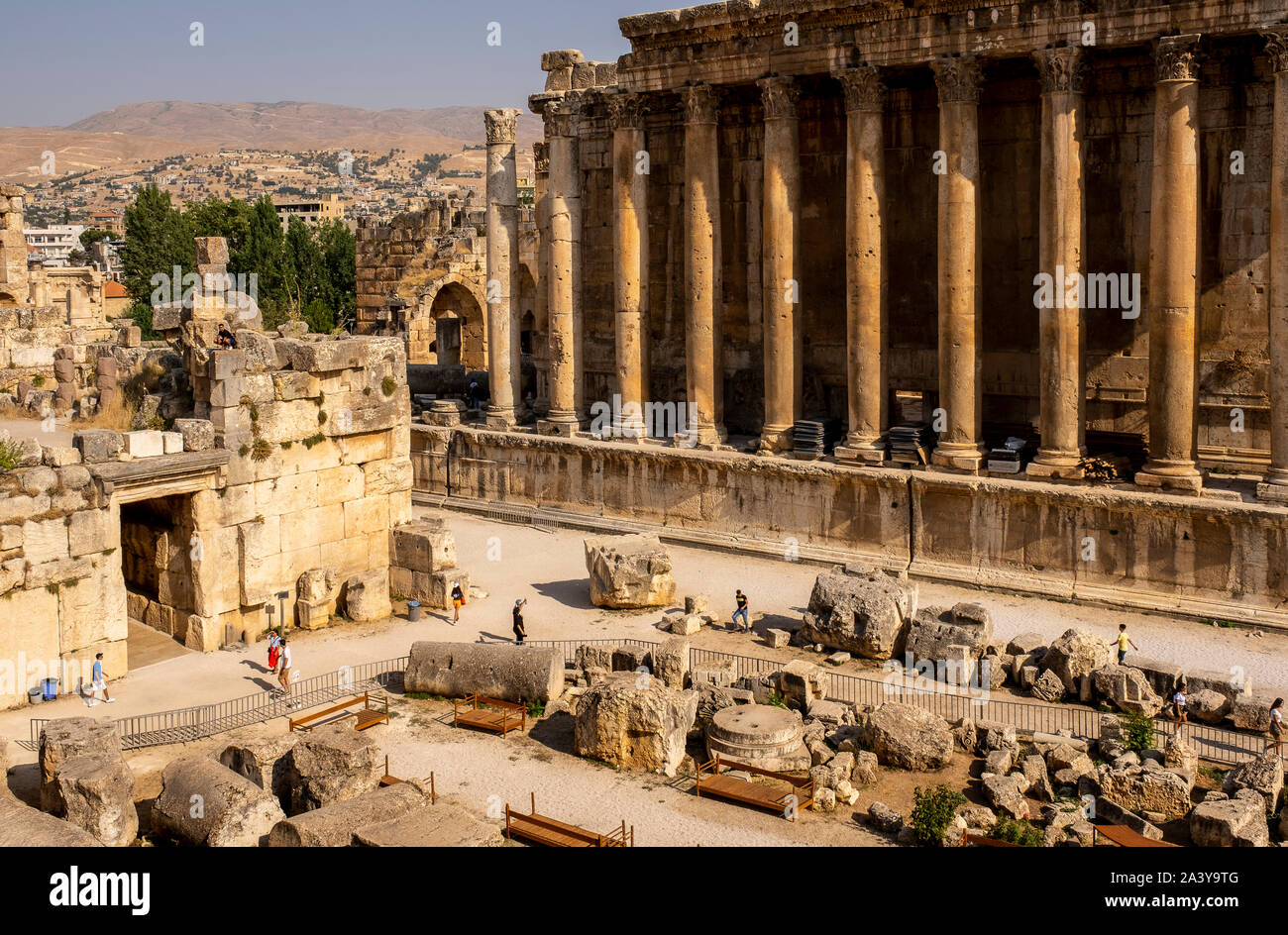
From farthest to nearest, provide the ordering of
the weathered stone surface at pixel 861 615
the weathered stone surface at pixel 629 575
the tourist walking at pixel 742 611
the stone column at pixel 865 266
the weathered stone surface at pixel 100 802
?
the stone column at pixel 865 266, the weathered stone surface at pixel 629 575, the tourist walking at pixel 742 611, the weathered stone surface at pixel 861 615, the weathered stone surface at pixel 100 802

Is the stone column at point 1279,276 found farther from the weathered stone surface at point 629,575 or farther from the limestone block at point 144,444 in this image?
the limestone block at point 144,444

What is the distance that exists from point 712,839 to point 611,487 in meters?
14.2

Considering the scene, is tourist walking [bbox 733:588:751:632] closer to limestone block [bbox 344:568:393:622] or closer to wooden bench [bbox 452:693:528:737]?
wooden bench [bbox 452:693:528:737]

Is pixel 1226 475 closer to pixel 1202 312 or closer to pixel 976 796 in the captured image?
pixel 1202 312

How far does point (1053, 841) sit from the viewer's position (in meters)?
13.7

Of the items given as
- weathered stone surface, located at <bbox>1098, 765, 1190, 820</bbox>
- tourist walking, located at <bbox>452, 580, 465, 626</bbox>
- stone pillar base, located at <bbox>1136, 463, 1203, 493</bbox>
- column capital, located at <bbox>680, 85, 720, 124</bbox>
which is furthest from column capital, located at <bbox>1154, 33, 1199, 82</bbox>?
tourist walking, located at <bbox>452, 580, 465, 626</bbox>

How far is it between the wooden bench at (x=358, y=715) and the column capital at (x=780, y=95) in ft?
45.6

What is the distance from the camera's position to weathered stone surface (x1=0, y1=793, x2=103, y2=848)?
12.2m

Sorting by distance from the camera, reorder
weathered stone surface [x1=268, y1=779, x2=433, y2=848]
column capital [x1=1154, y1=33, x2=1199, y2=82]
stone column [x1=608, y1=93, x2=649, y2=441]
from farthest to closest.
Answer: stone column [x1=608, y1=93, x2=649, y2=441] → column capital [x1=1154, y1=33, x2=1199, y2=82] → weathered stone surface [x1=268, y1=779, x2=433, y2=848]

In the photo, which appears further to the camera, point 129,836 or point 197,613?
point 197,613

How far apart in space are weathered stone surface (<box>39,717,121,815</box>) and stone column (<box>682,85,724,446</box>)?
46.4ft

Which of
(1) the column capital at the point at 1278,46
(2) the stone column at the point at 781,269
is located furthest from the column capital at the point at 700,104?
(1) the column capital at the point at 1278,46

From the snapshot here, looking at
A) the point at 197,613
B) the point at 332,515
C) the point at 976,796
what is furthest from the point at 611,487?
the point at 976,796

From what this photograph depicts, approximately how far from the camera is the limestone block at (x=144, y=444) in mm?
19688
